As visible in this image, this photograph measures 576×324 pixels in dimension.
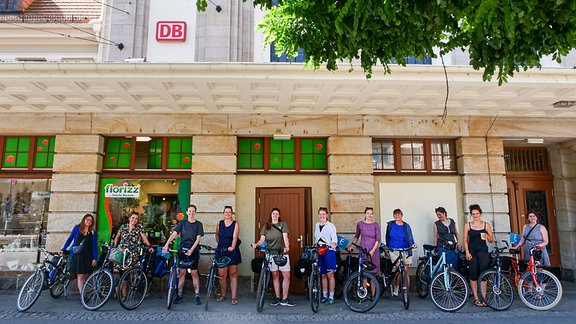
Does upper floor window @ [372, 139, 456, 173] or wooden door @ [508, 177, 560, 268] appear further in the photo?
wooden door @ [508, 177, 560, 268]

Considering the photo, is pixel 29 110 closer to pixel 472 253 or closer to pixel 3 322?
pixel 3 322

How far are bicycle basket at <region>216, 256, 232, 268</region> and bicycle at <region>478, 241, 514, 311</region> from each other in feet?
16.2

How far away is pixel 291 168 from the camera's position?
9961 mm

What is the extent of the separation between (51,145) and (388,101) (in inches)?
336

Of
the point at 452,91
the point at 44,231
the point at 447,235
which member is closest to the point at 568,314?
the point at 447,235

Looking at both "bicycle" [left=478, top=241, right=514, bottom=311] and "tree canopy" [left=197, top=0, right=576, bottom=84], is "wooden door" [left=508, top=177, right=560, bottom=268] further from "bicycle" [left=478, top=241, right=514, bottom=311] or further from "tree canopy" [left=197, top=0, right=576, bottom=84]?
"tree canopy" [left=197, top=0, right=576, bottom=84]

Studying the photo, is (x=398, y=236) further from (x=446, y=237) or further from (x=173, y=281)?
(x=173, y=281)

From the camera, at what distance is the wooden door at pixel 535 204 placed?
10.8 meters

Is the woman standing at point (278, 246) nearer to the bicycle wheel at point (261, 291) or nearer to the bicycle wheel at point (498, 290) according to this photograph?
the bicycle wheel at point (261, 291)

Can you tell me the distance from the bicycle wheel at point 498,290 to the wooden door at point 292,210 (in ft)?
12.9

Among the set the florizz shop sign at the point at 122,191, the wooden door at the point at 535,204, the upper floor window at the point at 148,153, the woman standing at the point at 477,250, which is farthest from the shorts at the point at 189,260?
the wooden door at the point at 535,204

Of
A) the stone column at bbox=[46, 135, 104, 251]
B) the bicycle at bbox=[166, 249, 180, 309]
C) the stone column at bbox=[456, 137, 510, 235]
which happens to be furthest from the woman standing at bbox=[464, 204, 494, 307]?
the stone column at bbox=[46, 135, 104, 251]

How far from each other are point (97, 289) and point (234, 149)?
14.0ft

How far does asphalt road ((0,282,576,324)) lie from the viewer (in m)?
6.73
